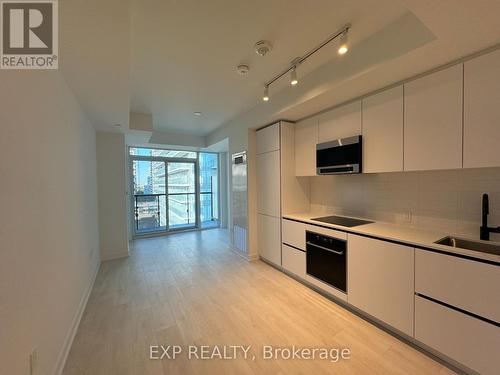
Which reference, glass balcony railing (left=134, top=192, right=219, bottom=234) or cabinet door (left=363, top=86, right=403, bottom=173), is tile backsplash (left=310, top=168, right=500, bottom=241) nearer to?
cabinet door (left=363, top=86, right=403, bottom=173)

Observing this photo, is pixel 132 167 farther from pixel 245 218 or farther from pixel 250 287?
pixel 250 287

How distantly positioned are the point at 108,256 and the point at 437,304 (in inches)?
186

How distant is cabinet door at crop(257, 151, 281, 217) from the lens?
→ 3188 mm

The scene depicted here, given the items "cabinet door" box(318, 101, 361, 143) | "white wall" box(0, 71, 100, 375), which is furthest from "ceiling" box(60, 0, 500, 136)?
"white wall" box(0, 71, 100, 375)

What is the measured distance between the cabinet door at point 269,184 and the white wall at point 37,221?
8.15 ft

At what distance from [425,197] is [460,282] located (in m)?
0.91

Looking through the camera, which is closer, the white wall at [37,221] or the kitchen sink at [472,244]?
the white wall at [37,221]

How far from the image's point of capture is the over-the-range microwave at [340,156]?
7.56ft

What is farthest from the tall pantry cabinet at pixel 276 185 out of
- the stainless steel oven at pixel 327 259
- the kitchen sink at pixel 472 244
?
the kitchen sink at pixel 472 244

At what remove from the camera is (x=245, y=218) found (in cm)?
383

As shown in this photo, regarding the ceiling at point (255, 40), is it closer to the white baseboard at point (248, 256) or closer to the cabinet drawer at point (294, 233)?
the cabinet drawer at point (294, 233)

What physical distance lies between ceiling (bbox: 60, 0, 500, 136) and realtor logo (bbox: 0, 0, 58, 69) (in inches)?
2.6

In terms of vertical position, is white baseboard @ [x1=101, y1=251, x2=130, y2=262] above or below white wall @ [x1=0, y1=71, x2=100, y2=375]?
below

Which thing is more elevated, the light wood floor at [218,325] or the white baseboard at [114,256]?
the white baseboard at [114,256]
